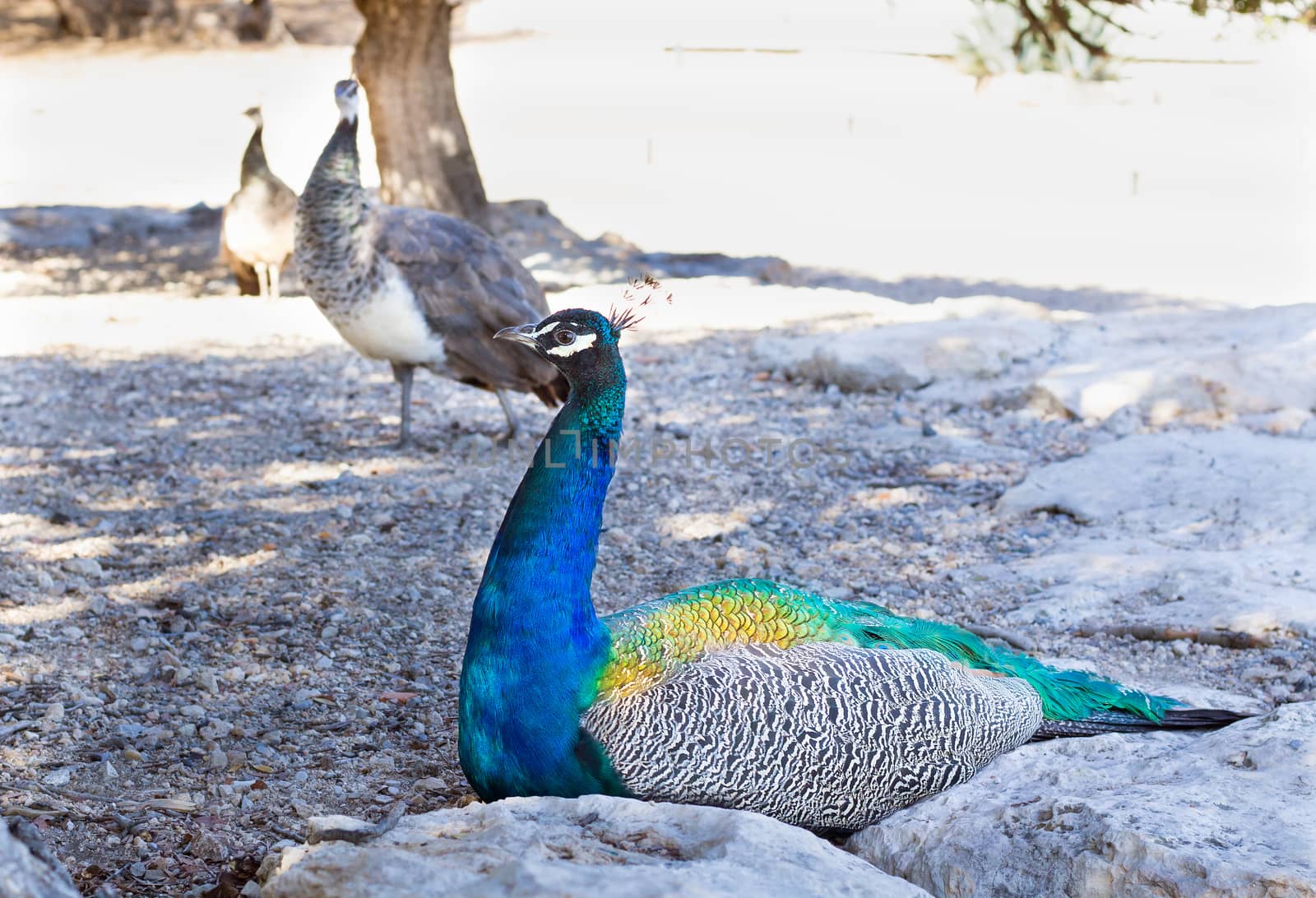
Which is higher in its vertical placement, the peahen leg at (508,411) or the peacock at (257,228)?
the peacock at (257,228)

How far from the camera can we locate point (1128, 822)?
2.79 metres

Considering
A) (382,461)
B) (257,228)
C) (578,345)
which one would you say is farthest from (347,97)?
(578,345)

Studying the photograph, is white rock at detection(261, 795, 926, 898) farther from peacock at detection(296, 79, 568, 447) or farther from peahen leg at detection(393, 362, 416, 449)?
peahen leg at detection(393, 362, 416, 449)

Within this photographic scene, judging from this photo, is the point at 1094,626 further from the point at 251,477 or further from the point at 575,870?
the point at 251,477

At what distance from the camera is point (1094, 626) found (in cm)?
468

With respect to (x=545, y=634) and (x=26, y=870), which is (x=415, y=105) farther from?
(x=26, y=870)

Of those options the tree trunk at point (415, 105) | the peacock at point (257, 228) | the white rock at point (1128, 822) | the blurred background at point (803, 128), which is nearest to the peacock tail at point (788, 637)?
the white rock at point (1128, 822)

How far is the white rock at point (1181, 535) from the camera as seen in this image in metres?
4.69

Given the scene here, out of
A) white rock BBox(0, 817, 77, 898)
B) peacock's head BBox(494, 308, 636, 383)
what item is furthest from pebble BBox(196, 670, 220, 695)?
white rock BBox(0, 817, 77, 898)

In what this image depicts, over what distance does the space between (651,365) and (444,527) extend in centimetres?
283

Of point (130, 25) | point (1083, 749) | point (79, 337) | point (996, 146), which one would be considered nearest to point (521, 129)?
point (996, 146)

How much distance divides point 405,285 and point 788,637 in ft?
11.5

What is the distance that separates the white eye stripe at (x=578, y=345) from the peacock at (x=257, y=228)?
6.91m

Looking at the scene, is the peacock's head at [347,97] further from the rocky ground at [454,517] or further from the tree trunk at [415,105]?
the tree trunk at [415,105]
